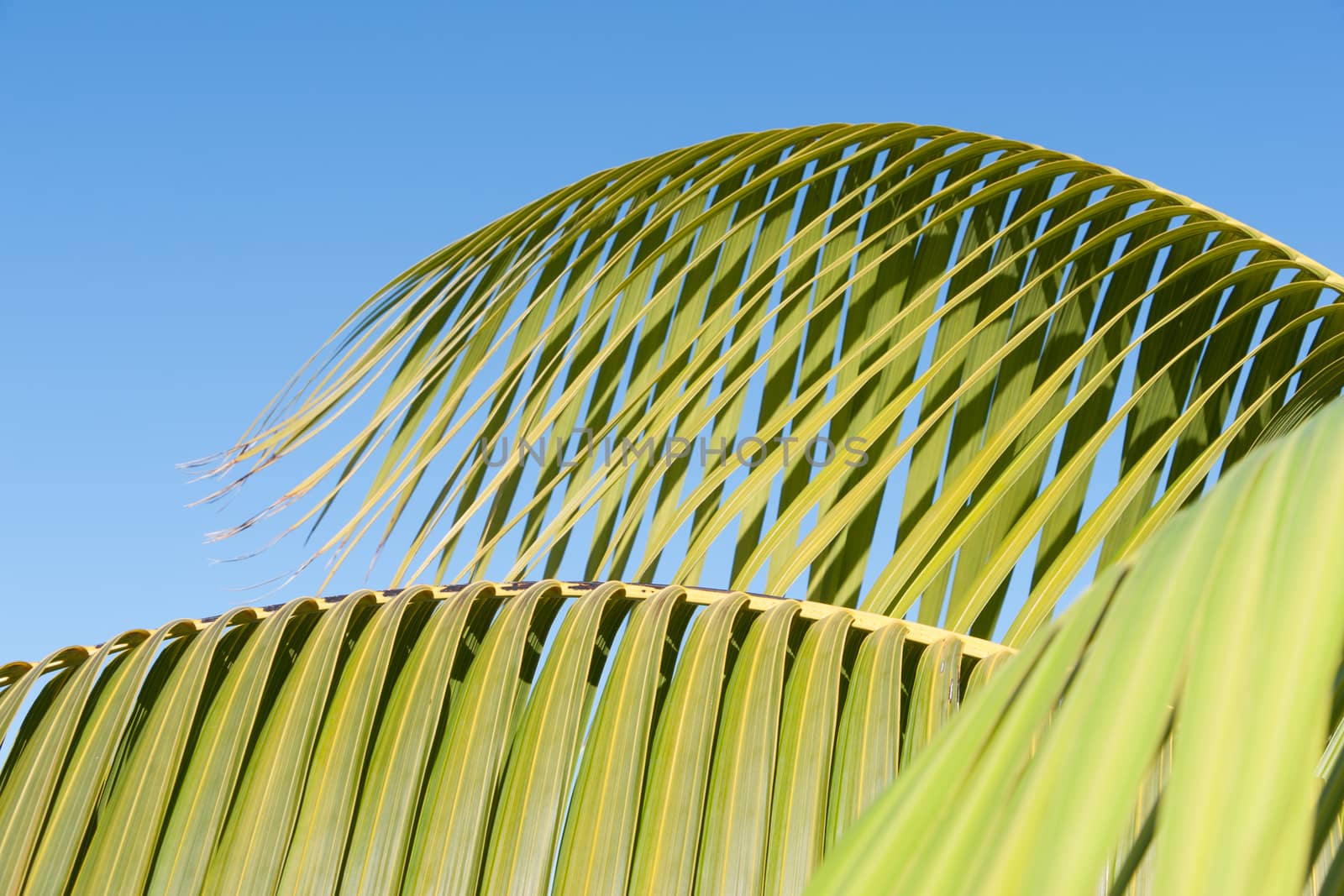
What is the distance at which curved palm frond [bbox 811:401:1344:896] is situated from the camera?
0.61 ft

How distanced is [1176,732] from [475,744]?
0.60 metres

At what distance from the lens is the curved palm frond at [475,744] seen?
0.70 metres

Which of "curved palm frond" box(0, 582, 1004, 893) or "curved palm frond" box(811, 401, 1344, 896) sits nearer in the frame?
"curved palm frond" box(811, 401, 1344, 896)

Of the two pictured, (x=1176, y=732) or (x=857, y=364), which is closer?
(x=1176, y=732)

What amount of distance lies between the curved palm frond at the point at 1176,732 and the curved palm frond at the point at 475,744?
48 centimetres

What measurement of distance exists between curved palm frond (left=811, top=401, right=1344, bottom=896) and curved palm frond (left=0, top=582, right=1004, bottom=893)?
476mm

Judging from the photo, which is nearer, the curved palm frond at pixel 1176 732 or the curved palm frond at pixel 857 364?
the curved palm frond at pixel 1176 732

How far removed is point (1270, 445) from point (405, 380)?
1.10m

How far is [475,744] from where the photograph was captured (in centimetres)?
76

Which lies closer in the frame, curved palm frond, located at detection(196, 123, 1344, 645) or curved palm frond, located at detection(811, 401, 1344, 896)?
curved palm frond, located at detection(811, 401, 1344, 896)

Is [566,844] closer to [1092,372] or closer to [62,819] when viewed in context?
[62,819]

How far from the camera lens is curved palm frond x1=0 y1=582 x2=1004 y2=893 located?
702 mm

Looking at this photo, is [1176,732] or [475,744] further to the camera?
[475,744]

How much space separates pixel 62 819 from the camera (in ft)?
2.70
